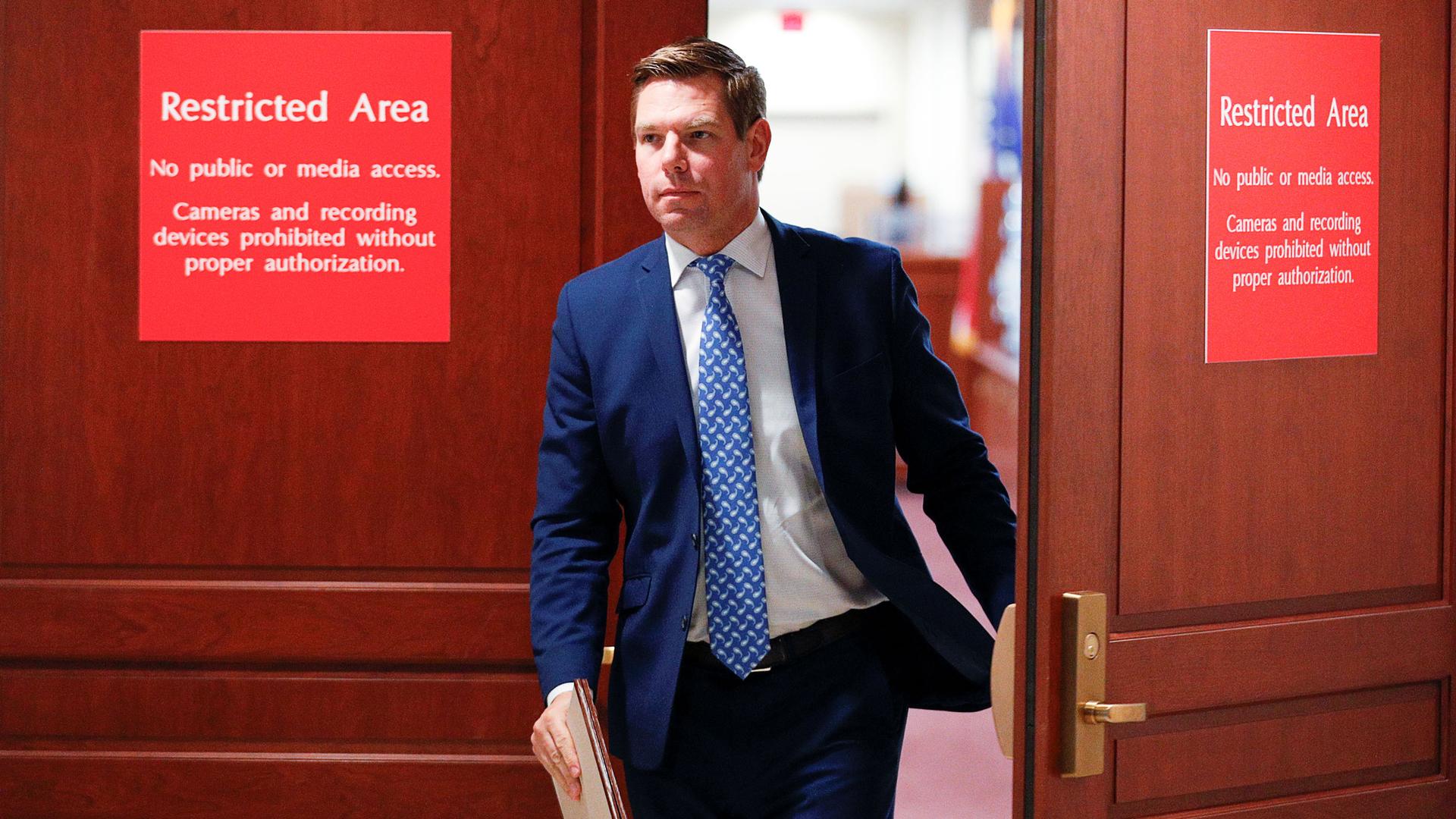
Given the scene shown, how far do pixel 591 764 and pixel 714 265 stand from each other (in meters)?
0.74

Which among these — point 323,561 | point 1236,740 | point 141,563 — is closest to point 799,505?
point 1236,740

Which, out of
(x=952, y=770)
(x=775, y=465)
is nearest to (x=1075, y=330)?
(x=775, y=465)

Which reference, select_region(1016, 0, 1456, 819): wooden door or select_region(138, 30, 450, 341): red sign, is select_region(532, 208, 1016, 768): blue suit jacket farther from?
select_region(138, 30, 450, 341): red sign

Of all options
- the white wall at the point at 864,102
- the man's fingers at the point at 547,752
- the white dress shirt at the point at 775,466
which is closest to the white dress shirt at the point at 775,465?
the white dress shirt at the point at 775,466

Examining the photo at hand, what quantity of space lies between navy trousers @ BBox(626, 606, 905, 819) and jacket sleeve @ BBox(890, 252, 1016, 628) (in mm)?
214

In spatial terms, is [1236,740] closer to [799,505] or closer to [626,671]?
[799,505]

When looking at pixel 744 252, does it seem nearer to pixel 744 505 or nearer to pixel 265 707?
pixel 744 505

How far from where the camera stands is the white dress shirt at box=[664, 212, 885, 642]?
2.04m

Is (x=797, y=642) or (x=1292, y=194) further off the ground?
(x=1292, y=194)

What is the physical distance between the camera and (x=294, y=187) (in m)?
2.71

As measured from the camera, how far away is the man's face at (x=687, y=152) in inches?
79.3

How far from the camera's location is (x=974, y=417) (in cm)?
916

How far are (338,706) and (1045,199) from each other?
1.76 metres

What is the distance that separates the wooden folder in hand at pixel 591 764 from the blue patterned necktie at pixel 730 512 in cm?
25
